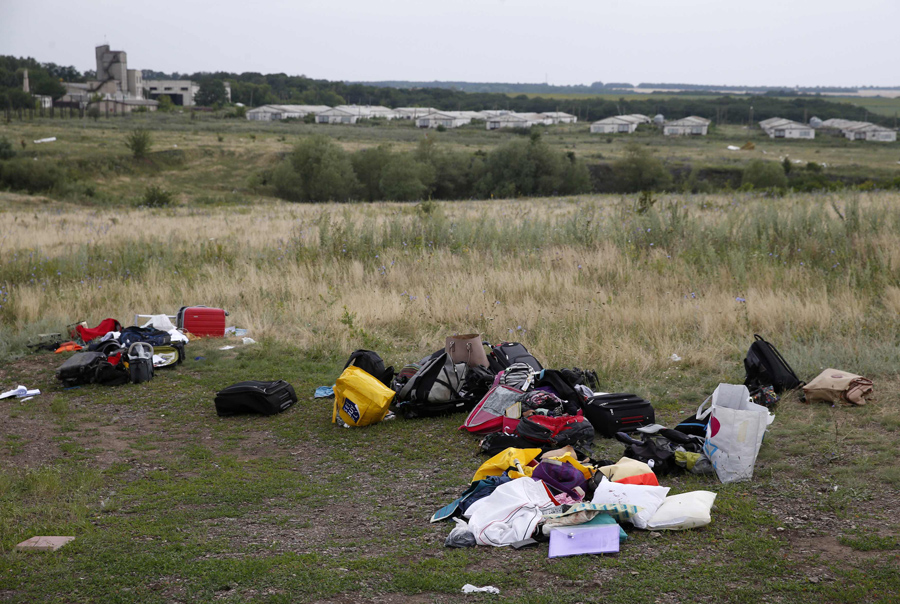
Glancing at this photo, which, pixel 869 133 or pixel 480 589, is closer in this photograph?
pixel 480 589

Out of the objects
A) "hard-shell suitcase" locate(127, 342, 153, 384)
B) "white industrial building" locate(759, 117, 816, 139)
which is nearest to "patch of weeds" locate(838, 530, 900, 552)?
"hard-shell suitcase" locate(127, 342, 153, 384)

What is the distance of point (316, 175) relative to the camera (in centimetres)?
5262

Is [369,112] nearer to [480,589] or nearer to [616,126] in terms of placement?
[616,126]

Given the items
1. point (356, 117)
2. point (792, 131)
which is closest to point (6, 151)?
point (356, 117)

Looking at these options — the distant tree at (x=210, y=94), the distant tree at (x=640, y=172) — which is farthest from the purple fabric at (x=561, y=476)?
the distant tree at (x=210, y=94)

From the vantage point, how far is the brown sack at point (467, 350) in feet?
22.7

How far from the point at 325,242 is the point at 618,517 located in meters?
10.3

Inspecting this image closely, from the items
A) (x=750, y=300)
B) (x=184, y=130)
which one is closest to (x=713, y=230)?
(x=750, y=300)

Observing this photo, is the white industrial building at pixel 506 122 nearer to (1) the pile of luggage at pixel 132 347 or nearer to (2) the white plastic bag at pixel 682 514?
(1) the pile of luggage at pixel 132 347

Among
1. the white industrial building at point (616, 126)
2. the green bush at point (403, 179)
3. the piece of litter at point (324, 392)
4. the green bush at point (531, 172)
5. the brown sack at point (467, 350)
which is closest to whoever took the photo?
the brown sack at point (467, 350)

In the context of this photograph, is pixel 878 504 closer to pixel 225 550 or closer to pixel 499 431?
pixel 499 431

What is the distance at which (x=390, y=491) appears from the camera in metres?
4.87

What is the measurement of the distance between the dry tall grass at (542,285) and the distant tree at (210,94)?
454ft

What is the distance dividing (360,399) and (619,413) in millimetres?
2304
